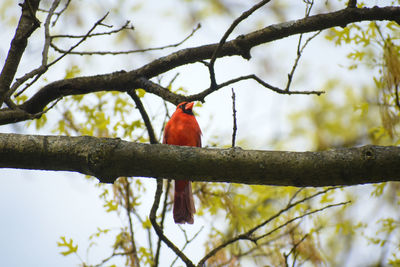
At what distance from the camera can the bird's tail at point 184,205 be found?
4.15 m

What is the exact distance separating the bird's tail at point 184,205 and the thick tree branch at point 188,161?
1820mm

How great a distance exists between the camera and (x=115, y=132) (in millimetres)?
4289

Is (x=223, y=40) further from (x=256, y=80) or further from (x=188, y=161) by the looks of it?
(x=188, y=161)

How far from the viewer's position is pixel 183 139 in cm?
466

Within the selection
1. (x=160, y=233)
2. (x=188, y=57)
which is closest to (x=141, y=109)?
(x=188, y=57)

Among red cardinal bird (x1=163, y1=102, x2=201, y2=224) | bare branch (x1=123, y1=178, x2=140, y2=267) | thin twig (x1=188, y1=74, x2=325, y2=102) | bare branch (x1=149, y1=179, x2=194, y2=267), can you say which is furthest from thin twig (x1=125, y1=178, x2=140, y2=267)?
thin twig (x1=188, y1=74, x2=325, y2=102)

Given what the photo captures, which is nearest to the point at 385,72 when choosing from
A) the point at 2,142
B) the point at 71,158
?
the point at 71,158

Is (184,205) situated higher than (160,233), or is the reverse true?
(184,205)

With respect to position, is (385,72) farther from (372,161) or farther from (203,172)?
(203,172)

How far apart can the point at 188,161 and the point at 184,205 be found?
194cm

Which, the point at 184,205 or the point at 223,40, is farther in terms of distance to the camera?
the point at 184,205

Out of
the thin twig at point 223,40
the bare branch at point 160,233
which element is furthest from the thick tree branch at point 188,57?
the bare branch at point 160,233

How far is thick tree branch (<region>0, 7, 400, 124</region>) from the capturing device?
9.84 ft

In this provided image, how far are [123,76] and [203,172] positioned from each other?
135 centimetres
